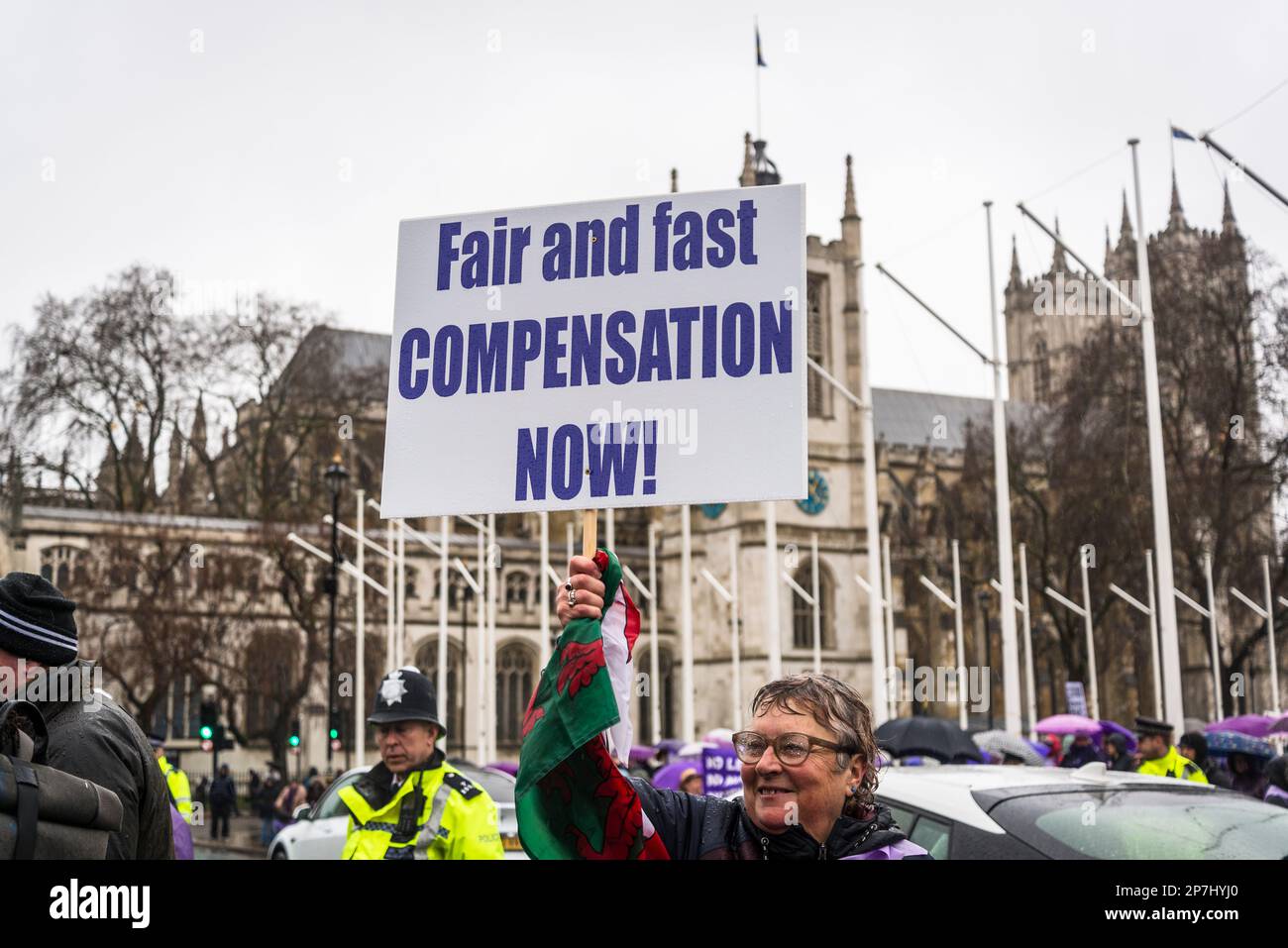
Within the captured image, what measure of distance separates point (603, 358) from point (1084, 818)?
2.73 m

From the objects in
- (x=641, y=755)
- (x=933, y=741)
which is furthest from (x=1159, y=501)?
(x=641, y=755)

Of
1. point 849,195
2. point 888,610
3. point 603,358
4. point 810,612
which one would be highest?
point 849,195

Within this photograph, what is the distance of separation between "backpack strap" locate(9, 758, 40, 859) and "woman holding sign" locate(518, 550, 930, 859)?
0.87 meters

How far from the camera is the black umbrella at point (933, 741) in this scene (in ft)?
65.5

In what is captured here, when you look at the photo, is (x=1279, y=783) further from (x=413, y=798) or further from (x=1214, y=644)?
(x=1214, y=644)

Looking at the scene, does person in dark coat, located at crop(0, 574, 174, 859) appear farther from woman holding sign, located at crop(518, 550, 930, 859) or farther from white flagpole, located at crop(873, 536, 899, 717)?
white flagpole, located at crop(873, 536, 899, 717)

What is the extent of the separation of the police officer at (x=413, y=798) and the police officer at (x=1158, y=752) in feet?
24.6

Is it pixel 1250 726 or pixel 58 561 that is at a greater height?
pixel 58 561

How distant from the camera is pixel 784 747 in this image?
10.5 ft

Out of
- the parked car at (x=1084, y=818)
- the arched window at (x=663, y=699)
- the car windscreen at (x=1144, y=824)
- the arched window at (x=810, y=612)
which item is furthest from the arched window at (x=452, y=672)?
the car windscreen at (x=1144, y=824)

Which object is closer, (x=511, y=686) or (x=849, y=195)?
(x=511, y=686)

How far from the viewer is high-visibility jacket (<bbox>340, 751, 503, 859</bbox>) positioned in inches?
227

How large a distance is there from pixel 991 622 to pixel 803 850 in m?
64.1
